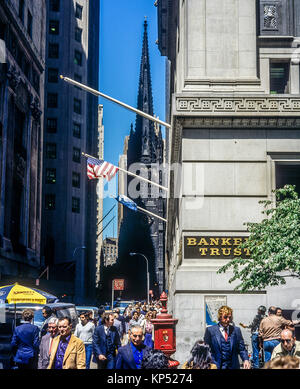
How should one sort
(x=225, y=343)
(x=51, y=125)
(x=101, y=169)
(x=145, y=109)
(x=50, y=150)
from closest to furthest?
(x=225, y=343), (x=101, y=169), (x=50, y=150), (x=51, y=125), (x=145, y=109)

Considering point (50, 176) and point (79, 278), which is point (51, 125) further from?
point (79, 278)

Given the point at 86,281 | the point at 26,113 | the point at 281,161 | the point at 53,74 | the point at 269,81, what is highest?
the point at 53,74

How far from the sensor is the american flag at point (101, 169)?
3177 cm

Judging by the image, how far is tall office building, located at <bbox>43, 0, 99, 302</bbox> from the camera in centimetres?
7919

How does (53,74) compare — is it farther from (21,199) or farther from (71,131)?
(21,199)

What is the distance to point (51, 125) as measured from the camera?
8206cm

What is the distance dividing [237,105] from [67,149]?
63846mm

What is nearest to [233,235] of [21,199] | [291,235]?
[291,235]

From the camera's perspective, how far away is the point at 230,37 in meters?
19.9

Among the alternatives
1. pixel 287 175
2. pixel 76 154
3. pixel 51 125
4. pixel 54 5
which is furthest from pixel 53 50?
pixel 287 175

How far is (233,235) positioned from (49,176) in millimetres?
64253

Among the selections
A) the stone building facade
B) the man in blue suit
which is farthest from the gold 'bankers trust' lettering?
the man in blue suit

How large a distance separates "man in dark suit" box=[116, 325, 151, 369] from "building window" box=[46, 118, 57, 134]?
7457cm

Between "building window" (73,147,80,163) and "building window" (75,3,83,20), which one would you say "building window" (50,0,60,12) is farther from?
"building window" (73,147,80,163)
